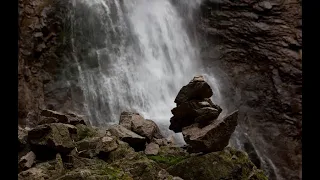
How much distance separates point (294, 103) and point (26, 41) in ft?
54.5

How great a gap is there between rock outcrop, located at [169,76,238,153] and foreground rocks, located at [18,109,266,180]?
32 centimetres

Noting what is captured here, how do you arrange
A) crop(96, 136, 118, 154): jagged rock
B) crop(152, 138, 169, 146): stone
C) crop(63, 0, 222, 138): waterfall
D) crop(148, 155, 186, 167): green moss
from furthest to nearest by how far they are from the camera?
crop(63, 0, 222, 138): waterfall, crop(152, 138, 169, 146): stone, crop(96, 136, 118, 154): jagged rock, crop(148, 155, 186, 167): green moss

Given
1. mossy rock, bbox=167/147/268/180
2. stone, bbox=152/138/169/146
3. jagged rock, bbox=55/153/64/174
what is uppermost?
stone, bbox=152/138/169/146

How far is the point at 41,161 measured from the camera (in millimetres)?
8180

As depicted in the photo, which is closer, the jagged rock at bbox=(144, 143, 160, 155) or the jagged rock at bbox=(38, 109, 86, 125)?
the jagged rock at bbox=(144, 143, 160, 155)

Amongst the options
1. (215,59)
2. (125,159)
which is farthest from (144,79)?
(125,159)

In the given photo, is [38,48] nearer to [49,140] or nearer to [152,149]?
[152,149]

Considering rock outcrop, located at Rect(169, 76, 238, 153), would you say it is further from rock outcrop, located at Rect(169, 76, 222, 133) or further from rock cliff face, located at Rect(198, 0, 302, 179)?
rock cliff face, located at Rect(198, 0, 302, 179)

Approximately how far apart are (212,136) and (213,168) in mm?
920

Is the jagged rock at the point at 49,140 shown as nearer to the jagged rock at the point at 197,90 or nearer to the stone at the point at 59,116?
the stone at the point at 59,116

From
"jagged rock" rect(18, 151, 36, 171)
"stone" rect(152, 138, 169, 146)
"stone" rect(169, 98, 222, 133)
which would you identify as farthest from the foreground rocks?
"stone" rect(169, 98, 222, 133)

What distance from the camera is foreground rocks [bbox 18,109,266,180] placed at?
7.58m

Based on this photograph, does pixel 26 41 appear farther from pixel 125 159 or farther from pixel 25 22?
pixel 125 159
